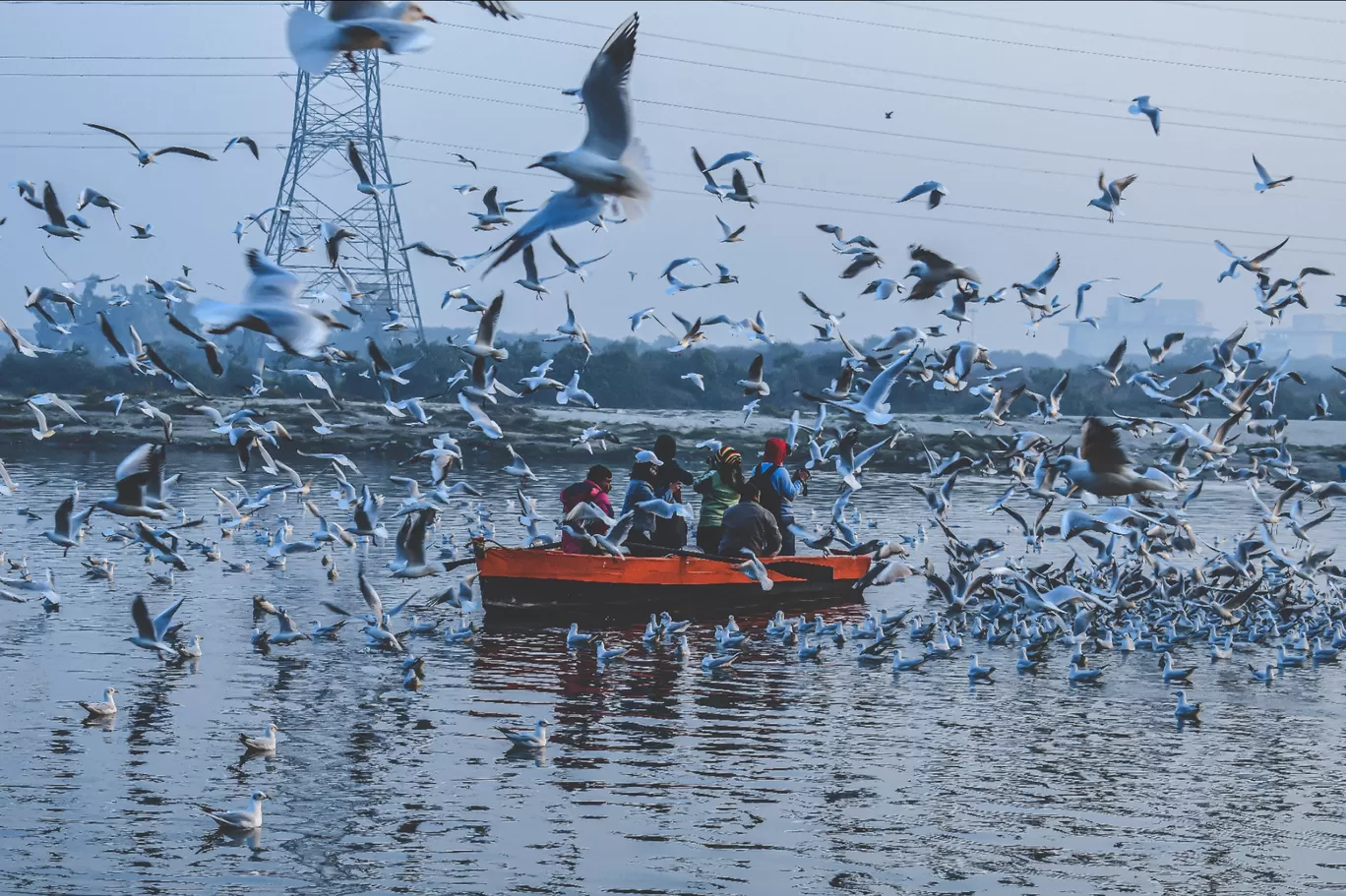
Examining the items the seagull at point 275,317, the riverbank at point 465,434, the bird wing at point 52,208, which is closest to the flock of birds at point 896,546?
the bird wing at point 52,208

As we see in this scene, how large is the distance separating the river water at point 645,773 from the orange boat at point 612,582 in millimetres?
582

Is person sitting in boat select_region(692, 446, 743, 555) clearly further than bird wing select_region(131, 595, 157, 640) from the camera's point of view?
Yes

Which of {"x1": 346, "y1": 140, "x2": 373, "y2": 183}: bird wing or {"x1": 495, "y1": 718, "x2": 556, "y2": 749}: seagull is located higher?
{"x1": 346, "y1": 140, "x2": 373, "y2": 183}: bird wing

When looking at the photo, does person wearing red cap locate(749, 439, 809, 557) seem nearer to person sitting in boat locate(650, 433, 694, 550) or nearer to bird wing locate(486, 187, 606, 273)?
person sitting in boat locate(650, 433, 694, 550)

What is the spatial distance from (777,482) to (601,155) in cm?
1180

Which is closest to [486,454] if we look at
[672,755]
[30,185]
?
[30,185]

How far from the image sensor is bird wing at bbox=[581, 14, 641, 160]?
33.7 feet

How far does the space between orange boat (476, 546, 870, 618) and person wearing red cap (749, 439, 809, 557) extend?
0.64 m

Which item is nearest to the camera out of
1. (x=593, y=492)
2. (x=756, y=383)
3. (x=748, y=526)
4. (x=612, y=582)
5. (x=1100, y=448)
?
(x=1100, y=448)

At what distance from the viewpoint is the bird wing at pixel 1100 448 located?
44.8ft

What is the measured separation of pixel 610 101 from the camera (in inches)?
406

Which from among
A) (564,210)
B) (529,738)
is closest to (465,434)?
(529,738)

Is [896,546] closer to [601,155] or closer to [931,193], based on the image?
[931,193]

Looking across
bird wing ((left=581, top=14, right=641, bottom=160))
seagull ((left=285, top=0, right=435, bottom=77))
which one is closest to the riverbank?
bird wing ((left=581, top=14, right=641, bottom=160))
